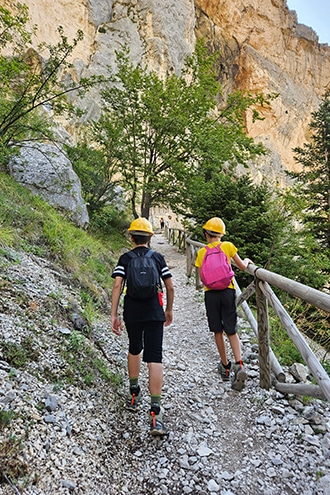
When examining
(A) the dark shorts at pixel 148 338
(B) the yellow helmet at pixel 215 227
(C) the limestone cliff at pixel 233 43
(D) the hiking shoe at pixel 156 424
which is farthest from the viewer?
(C) the limestone cliff at pixel 233 43

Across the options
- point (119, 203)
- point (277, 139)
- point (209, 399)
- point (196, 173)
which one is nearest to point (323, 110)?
point (196, 173)

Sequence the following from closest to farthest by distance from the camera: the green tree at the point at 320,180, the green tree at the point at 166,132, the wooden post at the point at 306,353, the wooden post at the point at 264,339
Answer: the wooden post at the point at 306,353
the wooden post at the point at 264,339
the green tree at the point at 166,132
the green tree at the point at 320,180

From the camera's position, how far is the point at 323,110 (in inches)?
551

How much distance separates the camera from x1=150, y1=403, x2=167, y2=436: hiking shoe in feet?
7.54

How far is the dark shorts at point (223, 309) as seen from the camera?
10.4 ft

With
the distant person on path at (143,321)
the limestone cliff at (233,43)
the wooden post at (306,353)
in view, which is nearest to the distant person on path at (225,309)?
the wooden post at (306,353)

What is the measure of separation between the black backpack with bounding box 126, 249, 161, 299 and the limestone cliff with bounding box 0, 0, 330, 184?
947 inches

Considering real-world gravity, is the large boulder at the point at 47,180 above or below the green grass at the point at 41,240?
above

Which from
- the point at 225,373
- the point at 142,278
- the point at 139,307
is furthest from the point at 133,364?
the point at 225,373

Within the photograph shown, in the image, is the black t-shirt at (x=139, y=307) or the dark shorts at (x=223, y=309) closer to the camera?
the black t-shirt at (x=139, y=307)

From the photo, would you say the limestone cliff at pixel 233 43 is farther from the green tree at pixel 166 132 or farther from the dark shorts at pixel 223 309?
the dark shorts at pixel 223 309

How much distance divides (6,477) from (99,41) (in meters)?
32.7

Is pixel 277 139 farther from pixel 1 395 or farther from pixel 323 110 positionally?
pixel 1 395

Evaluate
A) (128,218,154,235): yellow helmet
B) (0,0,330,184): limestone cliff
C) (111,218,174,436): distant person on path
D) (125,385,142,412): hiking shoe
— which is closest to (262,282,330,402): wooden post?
(111,218,174,436): distant person on path
